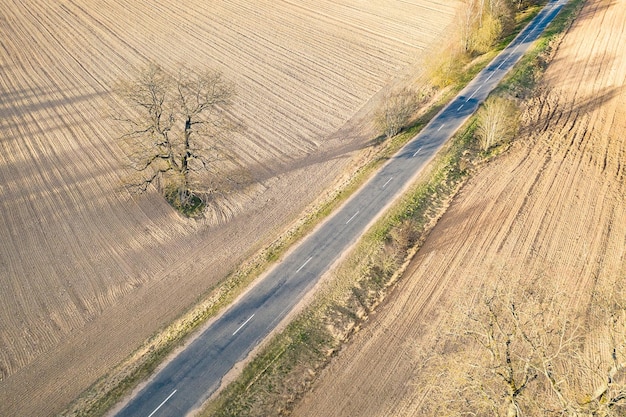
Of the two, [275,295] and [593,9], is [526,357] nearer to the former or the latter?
[275,295]

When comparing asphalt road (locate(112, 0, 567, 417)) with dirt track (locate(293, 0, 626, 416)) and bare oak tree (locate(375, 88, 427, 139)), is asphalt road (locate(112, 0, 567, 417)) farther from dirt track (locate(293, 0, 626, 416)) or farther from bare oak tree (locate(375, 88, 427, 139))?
dirt track (locate(293, 0, 626, 416))

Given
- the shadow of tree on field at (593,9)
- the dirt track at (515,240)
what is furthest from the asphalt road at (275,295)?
the shadow of tree on field at (593,9)

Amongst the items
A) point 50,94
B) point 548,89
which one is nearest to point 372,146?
point 548,89

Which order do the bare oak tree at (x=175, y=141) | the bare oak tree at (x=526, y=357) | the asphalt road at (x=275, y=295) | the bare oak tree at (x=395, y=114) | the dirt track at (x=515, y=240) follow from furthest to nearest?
1. the bare oak tree at (x=395, y=114)
2. the bare oak tree at (x=175, y=141)
3. the dirt track at (x=515, y=240)
4. the asphalt road at (x=275, y=295)
5. the bare oak tree at (x=526, y=357)

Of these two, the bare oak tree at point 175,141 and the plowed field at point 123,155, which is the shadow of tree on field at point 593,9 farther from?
the bare oak tree at point 175,141

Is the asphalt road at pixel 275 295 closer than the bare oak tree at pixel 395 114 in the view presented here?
Yes

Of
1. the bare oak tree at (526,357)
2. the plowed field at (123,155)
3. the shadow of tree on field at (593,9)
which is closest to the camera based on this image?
the bare oak tree at (526,357)

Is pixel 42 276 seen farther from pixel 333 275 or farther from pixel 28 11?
pixel 28 11
